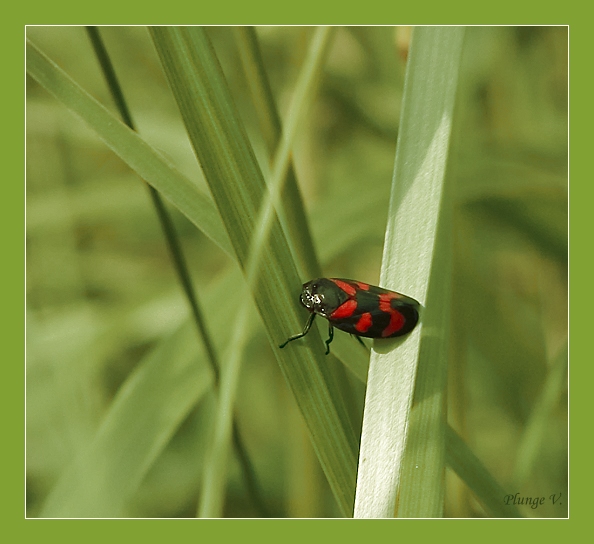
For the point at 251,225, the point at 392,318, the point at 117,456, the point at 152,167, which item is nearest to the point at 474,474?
the point at 392,318

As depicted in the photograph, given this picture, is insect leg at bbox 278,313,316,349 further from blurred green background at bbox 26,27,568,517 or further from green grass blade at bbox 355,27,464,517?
blurred green background at bbox 26,27,568,517

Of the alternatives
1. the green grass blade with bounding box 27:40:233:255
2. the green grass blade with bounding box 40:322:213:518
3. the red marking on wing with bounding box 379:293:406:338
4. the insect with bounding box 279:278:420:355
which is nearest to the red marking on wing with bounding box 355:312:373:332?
the insect with bounding box 279:278:420:355

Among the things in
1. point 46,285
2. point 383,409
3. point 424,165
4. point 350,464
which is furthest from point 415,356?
point 46,285

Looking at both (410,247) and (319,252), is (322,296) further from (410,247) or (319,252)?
(319,252)

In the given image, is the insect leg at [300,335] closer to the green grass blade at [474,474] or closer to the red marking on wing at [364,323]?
the red marking on wing at [364,323]

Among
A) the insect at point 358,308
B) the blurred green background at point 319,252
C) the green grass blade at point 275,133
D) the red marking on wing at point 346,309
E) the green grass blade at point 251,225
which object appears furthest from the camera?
the blurred green background at point 319,252

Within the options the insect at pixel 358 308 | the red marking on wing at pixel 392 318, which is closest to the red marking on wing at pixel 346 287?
the insect at pixel 358 308
